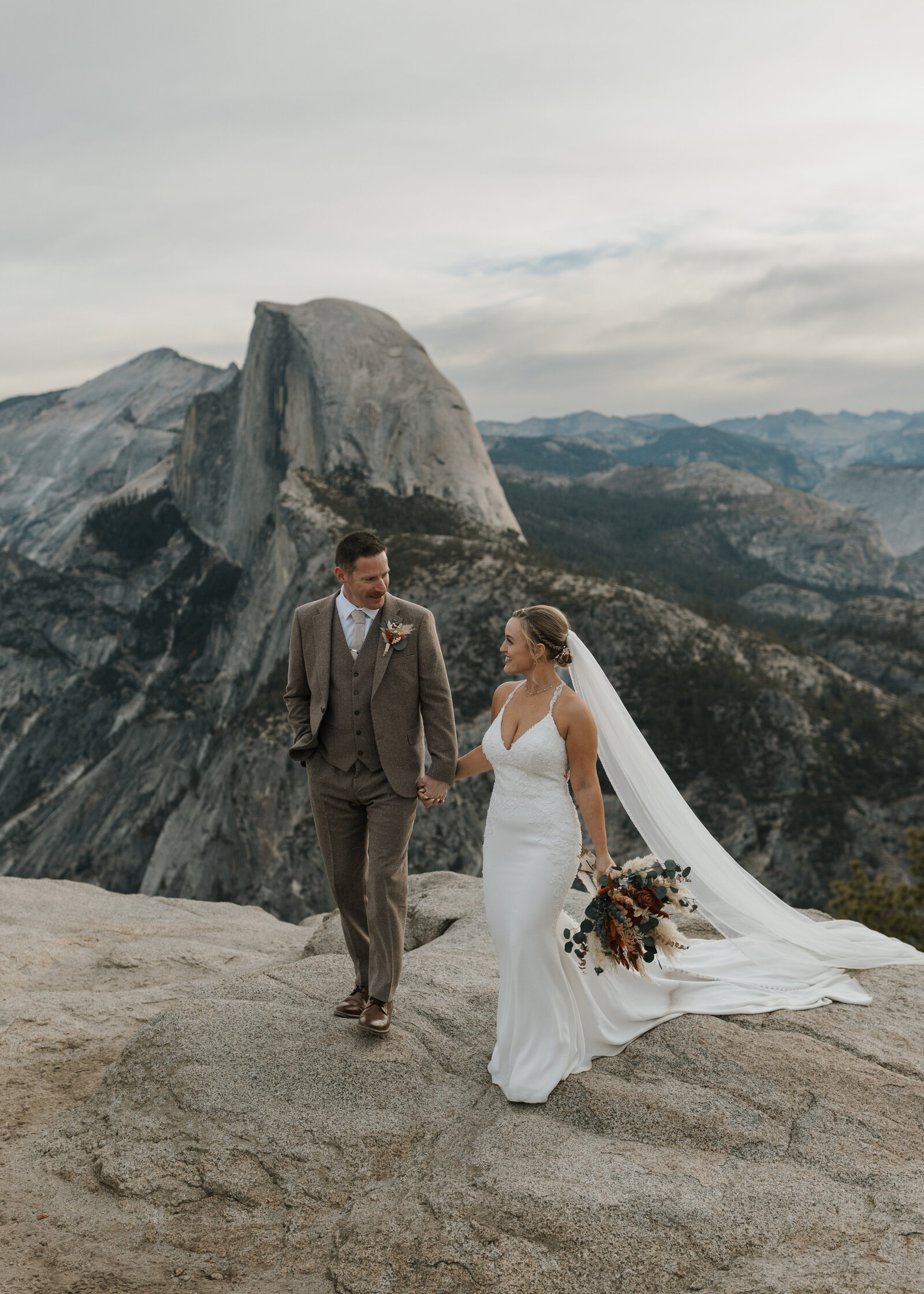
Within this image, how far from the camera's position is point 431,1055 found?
5496 mm

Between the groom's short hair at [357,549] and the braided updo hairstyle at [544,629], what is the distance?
946mm

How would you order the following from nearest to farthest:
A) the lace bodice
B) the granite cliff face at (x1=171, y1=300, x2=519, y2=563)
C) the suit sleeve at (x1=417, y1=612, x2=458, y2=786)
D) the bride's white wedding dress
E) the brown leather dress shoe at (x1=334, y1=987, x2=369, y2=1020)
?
the bride's white wedding dress → the lace bodice → the suit sleeve at (x1=417, y1=612, x2=458, y2=786) → the brown leather dress shoe at (x1=334, y1=987, x2=369, y2=1020) → the granite cliff face at (x1=171, y1=300, x2=519, y2=563)

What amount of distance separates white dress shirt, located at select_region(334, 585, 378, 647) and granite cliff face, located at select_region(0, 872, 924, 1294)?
244cm

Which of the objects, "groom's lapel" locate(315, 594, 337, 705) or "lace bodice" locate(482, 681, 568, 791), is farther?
"groom's lapel" locate(315, 594, 337, 705)

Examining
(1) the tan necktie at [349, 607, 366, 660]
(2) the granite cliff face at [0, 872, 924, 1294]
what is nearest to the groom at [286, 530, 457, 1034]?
(1) the tan necktie at [349, 607, 366, 660]

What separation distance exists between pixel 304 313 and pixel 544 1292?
203 ft

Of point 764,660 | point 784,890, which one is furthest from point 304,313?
point 784,890

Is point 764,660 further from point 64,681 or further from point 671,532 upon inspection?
point 671,532

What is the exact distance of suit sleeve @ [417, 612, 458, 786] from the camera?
557cm

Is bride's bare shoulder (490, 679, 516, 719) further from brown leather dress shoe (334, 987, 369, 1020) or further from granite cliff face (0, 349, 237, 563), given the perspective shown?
granite cliff face (0, 349, 237, 563)

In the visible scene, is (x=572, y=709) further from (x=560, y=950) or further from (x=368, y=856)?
(x=368, y=856)

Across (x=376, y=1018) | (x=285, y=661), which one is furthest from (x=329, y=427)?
(x=376, y=1018)

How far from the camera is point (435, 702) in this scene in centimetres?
560

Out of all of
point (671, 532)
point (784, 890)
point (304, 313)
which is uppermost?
point (304, 313)
